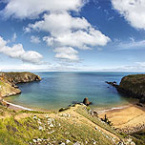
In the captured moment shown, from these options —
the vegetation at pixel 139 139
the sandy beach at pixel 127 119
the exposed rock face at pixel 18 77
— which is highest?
the exposed rock face at pixel 18 77

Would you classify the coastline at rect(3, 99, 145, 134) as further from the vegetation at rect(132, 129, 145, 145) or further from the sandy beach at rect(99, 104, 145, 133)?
the vegetation at rect(132, 129, 145, 145)

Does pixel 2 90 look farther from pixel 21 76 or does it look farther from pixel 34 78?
pixel 34 78

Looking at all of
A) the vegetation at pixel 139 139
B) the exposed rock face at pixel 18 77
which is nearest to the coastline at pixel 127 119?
the vegetation at pixel 139 139

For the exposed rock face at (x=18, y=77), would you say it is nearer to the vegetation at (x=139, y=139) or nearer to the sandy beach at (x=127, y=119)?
the sandy beach at (x=127, y=119)

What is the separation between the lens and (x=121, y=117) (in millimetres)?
36469

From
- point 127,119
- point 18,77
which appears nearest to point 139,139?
point 127,119

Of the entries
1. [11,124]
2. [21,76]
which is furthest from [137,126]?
[21,76]

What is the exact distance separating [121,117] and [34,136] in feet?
115

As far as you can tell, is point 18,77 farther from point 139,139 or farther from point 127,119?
point 139,139

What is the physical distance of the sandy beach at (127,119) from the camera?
95.5 feet

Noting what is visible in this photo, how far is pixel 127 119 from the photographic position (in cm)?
3522

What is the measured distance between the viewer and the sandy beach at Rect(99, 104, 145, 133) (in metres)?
29.1

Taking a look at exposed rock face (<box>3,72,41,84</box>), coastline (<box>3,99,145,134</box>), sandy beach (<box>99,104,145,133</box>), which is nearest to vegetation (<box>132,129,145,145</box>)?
coastline (<box>3,99,145,134</box>)

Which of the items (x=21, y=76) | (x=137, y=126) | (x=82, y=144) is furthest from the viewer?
(x=21, y=76)
